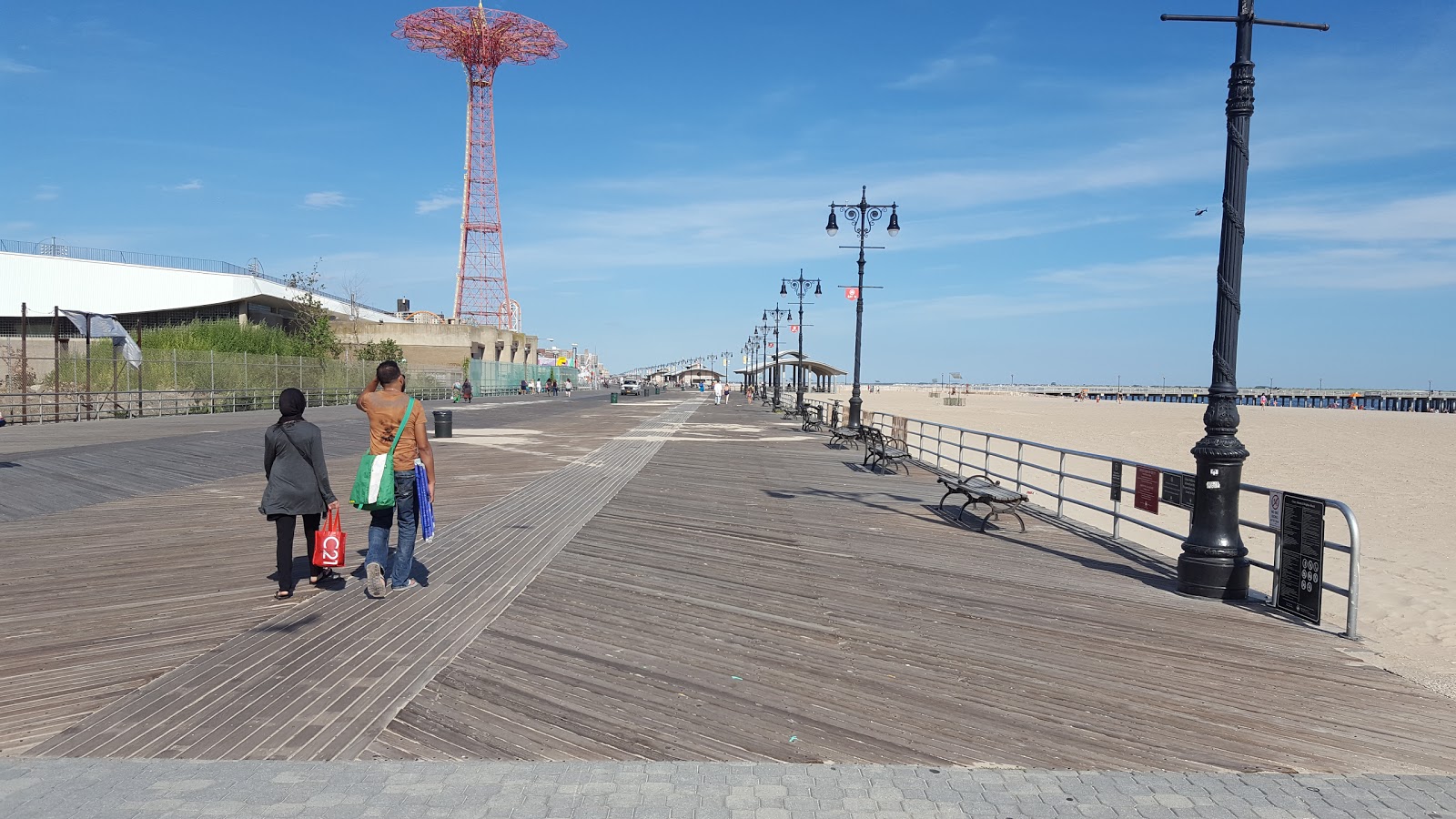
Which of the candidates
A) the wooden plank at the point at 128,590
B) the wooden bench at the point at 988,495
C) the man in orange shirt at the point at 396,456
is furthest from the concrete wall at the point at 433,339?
the man in orange shirt at the point at 396,456

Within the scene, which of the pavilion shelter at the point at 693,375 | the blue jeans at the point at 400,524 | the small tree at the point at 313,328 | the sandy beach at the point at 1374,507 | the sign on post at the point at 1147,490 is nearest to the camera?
the blue jeans at the point at 400,524

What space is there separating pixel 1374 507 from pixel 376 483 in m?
17.7

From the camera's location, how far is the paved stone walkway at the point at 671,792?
3533mm

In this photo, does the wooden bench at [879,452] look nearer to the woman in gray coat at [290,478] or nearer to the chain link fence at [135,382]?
the woman in gray coat at [290,478]

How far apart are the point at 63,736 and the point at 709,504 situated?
28.2 feet

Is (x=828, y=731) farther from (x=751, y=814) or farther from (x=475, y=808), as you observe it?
(x=475, y=808)

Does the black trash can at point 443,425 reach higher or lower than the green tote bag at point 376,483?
lower

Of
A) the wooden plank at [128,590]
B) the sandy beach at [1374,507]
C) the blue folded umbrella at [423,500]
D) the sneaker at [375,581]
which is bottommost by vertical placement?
the sandy beach at [1374,507]

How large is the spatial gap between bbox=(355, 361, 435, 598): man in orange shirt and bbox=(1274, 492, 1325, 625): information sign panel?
643cm

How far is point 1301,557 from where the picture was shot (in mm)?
6656

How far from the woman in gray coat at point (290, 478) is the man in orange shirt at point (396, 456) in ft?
1.40

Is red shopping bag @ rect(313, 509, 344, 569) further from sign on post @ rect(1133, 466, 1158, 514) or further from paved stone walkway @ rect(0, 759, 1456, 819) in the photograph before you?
sign on post @ rect(1133, 466, 1158, 514)

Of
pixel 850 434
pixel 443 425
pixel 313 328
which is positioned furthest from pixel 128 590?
pixel 313 328

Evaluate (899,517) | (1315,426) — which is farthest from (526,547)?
(1315,426)
